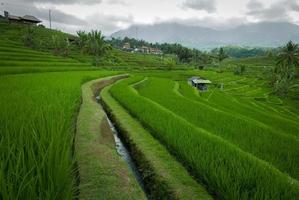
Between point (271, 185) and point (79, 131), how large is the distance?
216 inches

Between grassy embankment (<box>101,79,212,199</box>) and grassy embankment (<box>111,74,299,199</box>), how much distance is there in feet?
0.71

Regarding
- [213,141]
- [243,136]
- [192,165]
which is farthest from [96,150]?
[243,136]

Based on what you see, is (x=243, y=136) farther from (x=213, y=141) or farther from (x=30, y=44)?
(x=30, y=44)

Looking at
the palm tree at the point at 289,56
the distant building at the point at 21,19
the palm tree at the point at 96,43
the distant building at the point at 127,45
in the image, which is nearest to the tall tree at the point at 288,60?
the palm tree at the point at 289,56

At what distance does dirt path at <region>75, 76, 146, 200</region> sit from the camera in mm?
4508

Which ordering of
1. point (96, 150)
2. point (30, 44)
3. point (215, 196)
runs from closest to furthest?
1. point (215, 196)
2. point (96, 150)
3. point (30, 44)

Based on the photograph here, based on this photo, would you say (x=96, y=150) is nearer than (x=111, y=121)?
Yes

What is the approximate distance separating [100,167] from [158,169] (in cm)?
129

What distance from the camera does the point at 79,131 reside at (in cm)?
761

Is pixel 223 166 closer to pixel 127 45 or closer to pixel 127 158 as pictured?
pixel 127 158

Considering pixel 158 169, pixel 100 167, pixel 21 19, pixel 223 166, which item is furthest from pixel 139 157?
pixel 21 19

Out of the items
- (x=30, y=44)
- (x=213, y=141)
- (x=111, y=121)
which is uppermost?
(x=30, y=44)

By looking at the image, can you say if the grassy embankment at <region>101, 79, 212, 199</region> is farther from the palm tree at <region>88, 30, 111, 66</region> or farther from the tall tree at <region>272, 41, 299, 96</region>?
the tall tree at <region>272, 41, 299, 96</region>

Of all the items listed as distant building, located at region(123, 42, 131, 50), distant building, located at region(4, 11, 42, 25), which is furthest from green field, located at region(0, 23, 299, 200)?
distant building, located at region(123, 42, 131, 50)
